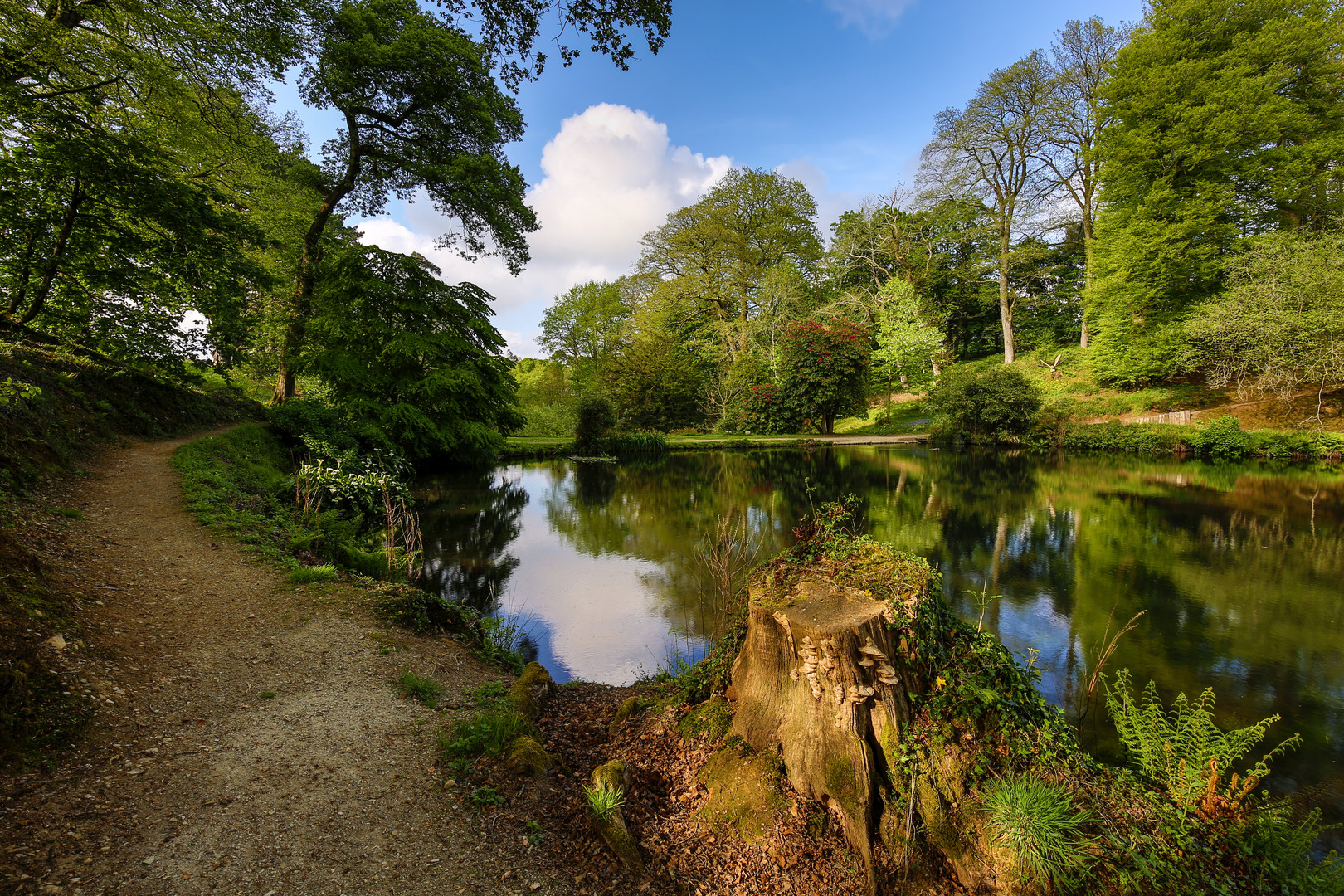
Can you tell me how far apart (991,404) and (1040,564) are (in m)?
20.6

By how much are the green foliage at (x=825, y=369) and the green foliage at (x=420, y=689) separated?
28.7 meters

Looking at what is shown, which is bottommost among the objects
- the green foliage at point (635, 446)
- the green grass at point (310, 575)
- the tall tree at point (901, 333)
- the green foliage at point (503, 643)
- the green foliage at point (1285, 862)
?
the green foliage at point (503, 643)

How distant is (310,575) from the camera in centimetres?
555

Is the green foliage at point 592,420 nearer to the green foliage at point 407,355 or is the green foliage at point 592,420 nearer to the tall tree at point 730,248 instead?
the green foliage at point 407,355

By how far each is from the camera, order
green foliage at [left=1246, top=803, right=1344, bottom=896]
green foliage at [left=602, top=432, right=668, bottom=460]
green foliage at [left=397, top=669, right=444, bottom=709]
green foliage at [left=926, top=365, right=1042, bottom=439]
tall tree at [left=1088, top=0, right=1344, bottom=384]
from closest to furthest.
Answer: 1. green foliage at [left=1246, top=803, right=1344, bottom=896]
2. green foliage at [left=397, top=669, right=444, bottom=709]
3. tall tree at [left=1088, top=0, right=1344, bottom=384]
4. green foliage at [left=926, top=365, right=1042, bottom=439]
5. green foliage at [left=602, top=432, right=668, bottom=460]

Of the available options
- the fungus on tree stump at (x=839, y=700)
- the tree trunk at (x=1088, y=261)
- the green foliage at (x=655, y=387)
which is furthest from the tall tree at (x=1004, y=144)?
the fungus on tree stump at (x=839, y=700)

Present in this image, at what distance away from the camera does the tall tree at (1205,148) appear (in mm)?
21031

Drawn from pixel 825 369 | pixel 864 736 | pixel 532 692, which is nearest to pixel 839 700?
pixel 864 736

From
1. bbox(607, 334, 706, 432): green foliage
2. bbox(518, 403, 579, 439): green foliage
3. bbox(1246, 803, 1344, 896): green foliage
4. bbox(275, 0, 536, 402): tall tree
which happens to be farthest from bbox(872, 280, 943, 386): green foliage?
bbox(1246, 803, 1344, 896): green foliage

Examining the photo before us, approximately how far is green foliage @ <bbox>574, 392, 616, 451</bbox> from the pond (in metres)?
8.66

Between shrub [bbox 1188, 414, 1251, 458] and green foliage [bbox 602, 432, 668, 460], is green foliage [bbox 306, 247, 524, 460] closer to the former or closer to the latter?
green foliage [bbox 602, 432, 668, 460]

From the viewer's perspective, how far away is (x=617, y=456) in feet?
85.0

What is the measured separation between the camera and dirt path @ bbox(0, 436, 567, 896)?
210cm

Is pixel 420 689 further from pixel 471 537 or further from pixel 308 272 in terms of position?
pixel 308 272
